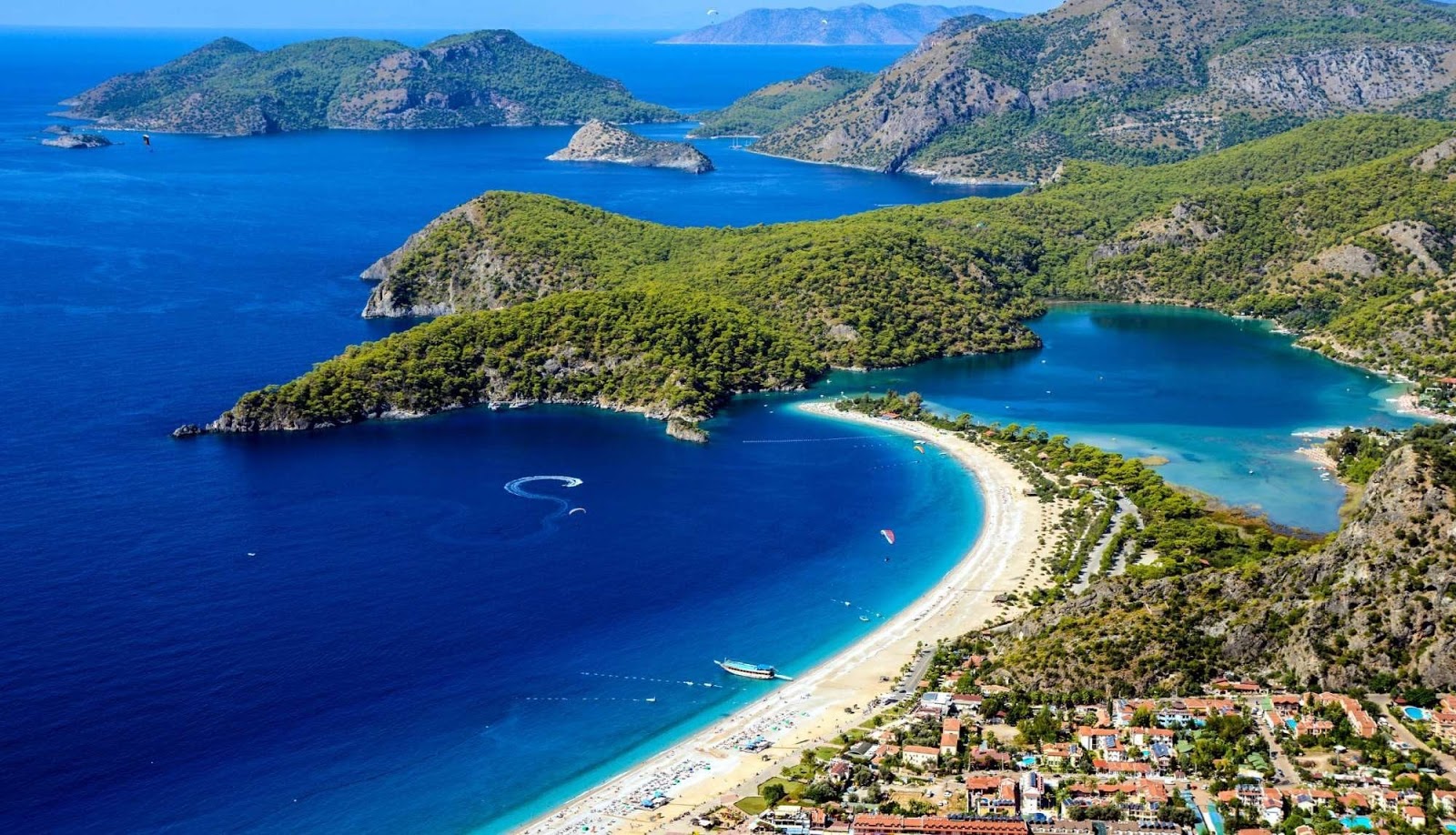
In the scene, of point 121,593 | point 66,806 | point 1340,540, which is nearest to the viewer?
point 66,806

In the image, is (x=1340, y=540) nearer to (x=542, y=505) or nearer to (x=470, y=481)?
(x=542, y=505)

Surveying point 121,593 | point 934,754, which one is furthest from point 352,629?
point 934,754

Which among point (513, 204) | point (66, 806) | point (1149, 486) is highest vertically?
point (513, 204)

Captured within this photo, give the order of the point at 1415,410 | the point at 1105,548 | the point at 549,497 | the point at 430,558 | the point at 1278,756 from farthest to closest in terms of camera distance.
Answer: the point at 1415,410 → the point at 549,497 → the point at 1105,548 → the point at 430,558 → the point at 1278,756

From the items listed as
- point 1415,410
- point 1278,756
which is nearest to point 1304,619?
point 1278,756

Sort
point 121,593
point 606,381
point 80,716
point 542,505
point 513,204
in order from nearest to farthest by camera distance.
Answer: point 80,716 → point 121,593 → point 542,505 → point 606,381 → point 513,204

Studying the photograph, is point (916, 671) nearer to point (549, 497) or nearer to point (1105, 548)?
point (1105, 548)
